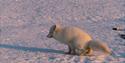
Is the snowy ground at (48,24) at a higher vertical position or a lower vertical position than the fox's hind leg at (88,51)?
higher

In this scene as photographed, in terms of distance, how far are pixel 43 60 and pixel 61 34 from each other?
0.57m

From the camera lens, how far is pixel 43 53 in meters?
5.87

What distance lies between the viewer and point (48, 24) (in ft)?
31.3

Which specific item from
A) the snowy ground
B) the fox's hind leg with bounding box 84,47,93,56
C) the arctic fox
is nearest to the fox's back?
the arctic fox

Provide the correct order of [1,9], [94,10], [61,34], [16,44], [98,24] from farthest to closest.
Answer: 1. [1,9]
2. [94,10]
3. [98,24]
4. [16,44]
5. [61,34]

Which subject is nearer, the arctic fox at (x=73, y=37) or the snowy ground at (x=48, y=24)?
the arctic fox at (x=73, y=37)

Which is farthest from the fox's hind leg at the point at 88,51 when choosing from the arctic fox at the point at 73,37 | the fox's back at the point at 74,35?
the fox's back at the point at 74,35

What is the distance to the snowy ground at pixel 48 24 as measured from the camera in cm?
575

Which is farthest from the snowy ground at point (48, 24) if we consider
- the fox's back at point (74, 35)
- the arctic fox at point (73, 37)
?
the fox's back at point (74, 35)

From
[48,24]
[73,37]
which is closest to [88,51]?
[73,37]

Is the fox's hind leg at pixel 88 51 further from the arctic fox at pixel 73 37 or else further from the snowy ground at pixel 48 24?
the snowy ground at pixel 48 24

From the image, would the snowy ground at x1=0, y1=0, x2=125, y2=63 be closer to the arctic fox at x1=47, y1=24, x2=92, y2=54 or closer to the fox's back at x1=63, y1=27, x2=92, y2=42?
the arctic fox at x1=47, y1=24, x2=92, y2=54

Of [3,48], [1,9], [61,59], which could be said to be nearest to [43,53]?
[61,59]

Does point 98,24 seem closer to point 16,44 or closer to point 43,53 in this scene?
point 16,44
